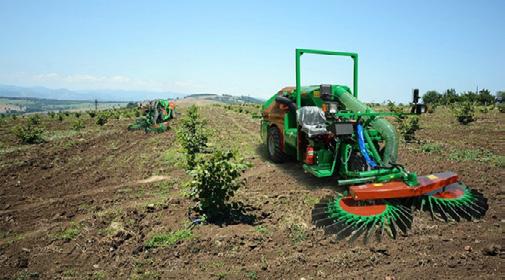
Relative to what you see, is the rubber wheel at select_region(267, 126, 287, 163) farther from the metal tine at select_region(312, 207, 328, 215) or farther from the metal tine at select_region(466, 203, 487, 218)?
the metal tine at select_region(466, 203, 487, 218)

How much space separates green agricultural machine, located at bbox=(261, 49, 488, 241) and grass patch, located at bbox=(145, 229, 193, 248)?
1.83 meters

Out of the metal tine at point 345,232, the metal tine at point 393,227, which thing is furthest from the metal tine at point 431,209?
the metal tine at point 345,232

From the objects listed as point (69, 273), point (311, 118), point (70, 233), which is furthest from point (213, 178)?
A: point (311, 118)

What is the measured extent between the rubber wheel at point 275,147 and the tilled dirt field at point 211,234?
366 mm

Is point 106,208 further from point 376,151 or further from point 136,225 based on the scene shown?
point 376,151

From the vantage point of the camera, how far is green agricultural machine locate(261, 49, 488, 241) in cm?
461

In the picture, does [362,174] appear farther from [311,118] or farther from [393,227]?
[311,118]

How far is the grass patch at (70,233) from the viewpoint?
15.7 ft

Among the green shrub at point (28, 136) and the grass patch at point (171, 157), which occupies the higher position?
the green shrub at point (28, 136)

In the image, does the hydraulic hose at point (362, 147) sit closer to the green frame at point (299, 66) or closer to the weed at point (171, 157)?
the green frame at point (299, 66)

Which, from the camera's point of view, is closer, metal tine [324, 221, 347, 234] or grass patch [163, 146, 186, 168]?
metal tine [324, 221, 347, 234]

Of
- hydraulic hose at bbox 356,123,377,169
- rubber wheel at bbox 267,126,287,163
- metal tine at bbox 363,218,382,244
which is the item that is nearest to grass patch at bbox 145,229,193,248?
metal tine at bbox 363,218,382,244

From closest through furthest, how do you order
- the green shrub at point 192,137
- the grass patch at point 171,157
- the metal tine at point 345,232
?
1. the metal tine at point 345,232
2. the grass patch at point 171,157
3. the green shrub at point 192,137

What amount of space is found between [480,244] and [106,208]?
5694 millimetres
